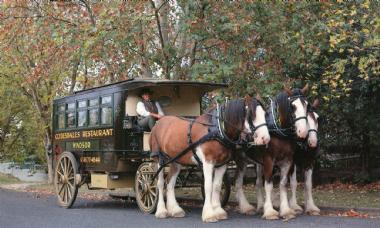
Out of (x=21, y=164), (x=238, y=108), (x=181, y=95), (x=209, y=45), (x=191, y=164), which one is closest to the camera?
(x=238, y=108)

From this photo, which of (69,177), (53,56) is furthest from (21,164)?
(69,177)

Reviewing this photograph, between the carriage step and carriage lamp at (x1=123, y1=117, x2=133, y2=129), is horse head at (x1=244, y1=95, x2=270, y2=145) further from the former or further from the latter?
the carriage step

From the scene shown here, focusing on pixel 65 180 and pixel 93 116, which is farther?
pixel 65 180

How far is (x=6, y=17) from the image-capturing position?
16.3m

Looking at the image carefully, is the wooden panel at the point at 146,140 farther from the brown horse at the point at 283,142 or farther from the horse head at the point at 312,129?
the horse head at the point at 312,129

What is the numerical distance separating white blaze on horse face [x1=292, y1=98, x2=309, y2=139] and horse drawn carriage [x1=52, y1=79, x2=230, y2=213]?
9.42 feet

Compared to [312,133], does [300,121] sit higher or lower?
higher

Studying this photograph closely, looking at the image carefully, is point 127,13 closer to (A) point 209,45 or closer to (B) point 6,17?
(A) point 209,45

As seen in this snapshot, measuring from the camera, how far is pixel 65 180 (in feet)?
45.0

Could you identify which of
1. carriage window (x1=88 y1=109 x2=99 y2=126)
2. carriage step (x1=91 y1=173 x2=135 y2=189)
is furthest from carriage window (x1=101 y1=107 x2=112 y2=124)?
carriage step (x1=91 y1=173 x2=135 y2=189)

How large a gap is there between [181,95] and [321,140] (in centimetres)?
575

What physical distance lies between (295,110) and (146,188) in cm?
359

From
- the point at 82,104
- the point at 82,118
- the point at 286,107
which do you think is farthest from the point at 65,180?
the point at 286,107

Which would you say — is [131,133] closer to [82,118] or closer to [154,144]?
[154,144]
